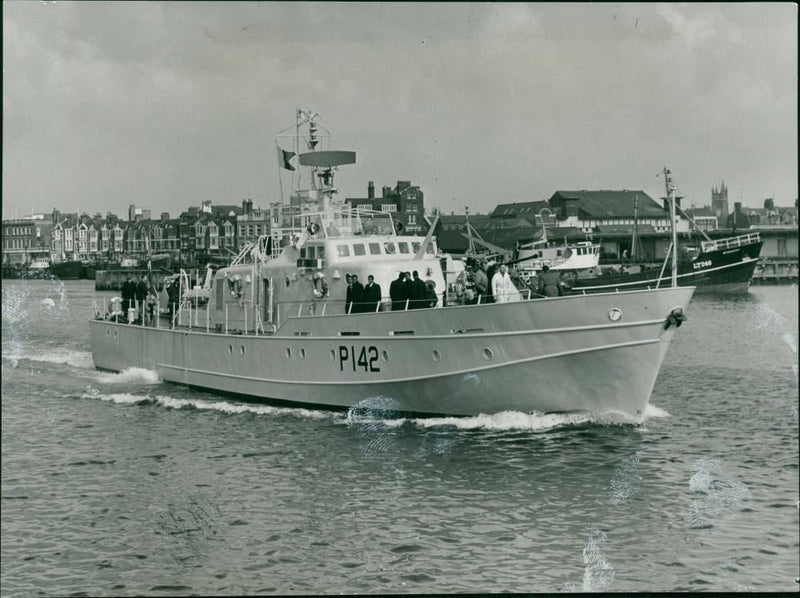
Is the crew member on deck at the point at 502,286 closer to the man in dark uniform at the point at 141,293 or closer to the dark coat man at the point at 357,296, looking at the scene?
the dark coat man at the point at 357,296

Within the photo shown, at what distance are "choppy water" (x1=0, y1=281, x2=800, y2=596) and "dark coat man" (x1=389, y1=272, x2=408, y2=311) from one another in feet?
8.44

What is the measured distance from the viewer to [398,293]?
19188mm

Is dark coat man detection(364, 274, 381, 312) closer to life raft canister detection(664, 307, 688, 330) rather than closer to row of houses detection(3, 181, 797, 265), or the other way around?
row of houses detection(3, 181, 797, 265)

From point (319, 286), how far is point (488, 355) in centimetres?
527

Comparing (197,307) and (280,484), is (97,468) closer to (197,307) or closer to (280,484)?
(280,484)

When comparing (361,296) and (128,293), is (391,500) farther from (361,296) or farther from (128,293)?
(128,293)

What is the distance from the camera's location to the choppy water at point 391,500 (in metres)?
10.7

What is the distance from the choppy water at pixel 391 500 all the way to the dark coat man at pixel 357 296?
97.5 inches

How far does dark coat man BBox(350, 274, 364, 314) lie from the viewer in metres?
19.8

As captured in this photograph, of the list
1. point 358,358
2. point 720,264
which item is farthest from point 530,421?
point 720,264

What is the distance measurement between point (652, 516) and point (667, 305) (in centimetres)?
589

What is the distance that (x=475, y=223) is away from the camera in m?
22.4

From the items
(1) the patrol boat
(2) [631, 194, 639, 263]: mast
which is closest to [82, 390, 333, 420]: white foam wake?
(1) the patrol boat

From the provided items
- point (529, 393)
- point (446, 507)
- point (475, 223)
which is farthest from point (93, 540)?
point (475, 223)
